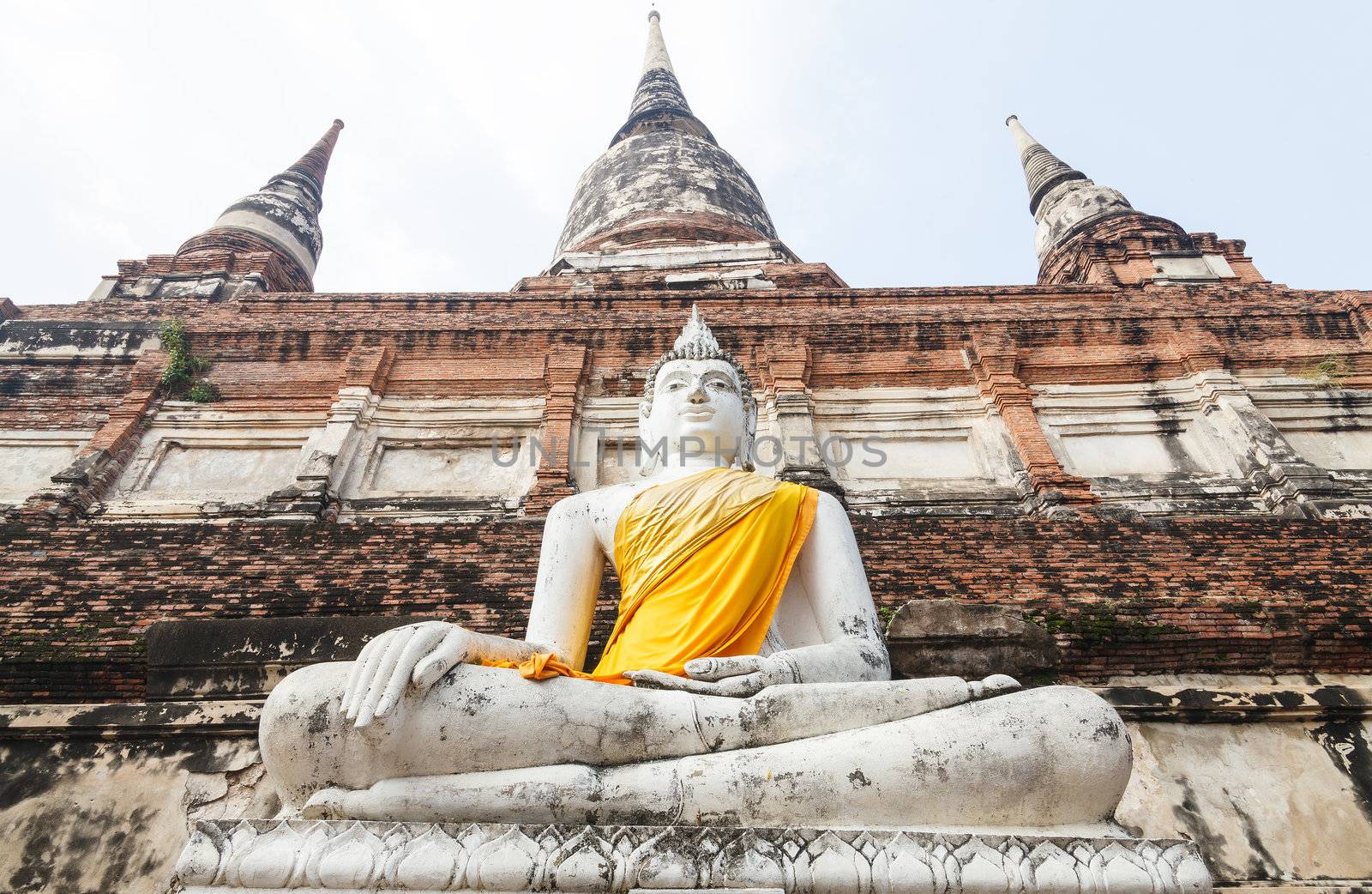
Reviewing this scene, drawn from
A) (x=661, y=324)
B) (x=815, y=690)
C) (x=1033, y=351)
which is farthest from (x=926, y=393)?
(x=815, y=690)

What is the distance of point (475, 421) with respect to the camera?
7703 millimetres

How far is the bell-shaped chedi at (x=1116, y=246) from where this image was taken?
1120 centimetres

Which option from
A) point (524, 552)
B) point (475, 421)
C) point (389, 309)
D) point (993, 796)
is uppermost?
point (389, 309)

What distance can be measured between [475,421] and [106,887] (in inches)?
191

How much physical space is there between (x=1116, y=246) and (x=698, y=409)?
9988 millimetres

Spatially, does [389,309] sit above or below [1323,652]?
above

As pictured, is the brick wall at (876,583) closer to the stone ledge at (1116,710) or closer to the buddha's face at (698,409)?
the stone ledge at (1116,710)

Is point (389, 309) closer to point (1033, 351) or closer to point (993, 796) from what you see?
point (1033, 351)

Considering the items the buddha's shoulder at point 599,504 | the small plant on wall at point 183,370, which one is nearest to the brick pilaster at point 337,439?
the small plant on wall at point 183,370

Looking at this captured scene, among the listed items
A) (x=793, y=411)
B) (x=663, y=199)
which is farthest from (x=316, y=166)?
(x=793, y=411)

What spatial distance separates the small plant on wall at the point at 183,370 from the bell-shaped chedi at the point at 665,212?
428 cm

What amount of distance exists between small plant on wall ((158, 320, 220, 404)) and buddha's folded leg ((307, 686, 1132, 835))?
653 cm

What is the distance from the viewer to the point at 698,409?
411 cm

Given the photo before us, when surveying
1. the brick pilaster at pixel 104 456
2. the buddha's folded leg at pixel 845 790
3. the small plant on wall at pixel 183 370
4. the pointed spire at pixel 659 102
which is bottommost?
the buddha's folded leg at pixel 845 790
